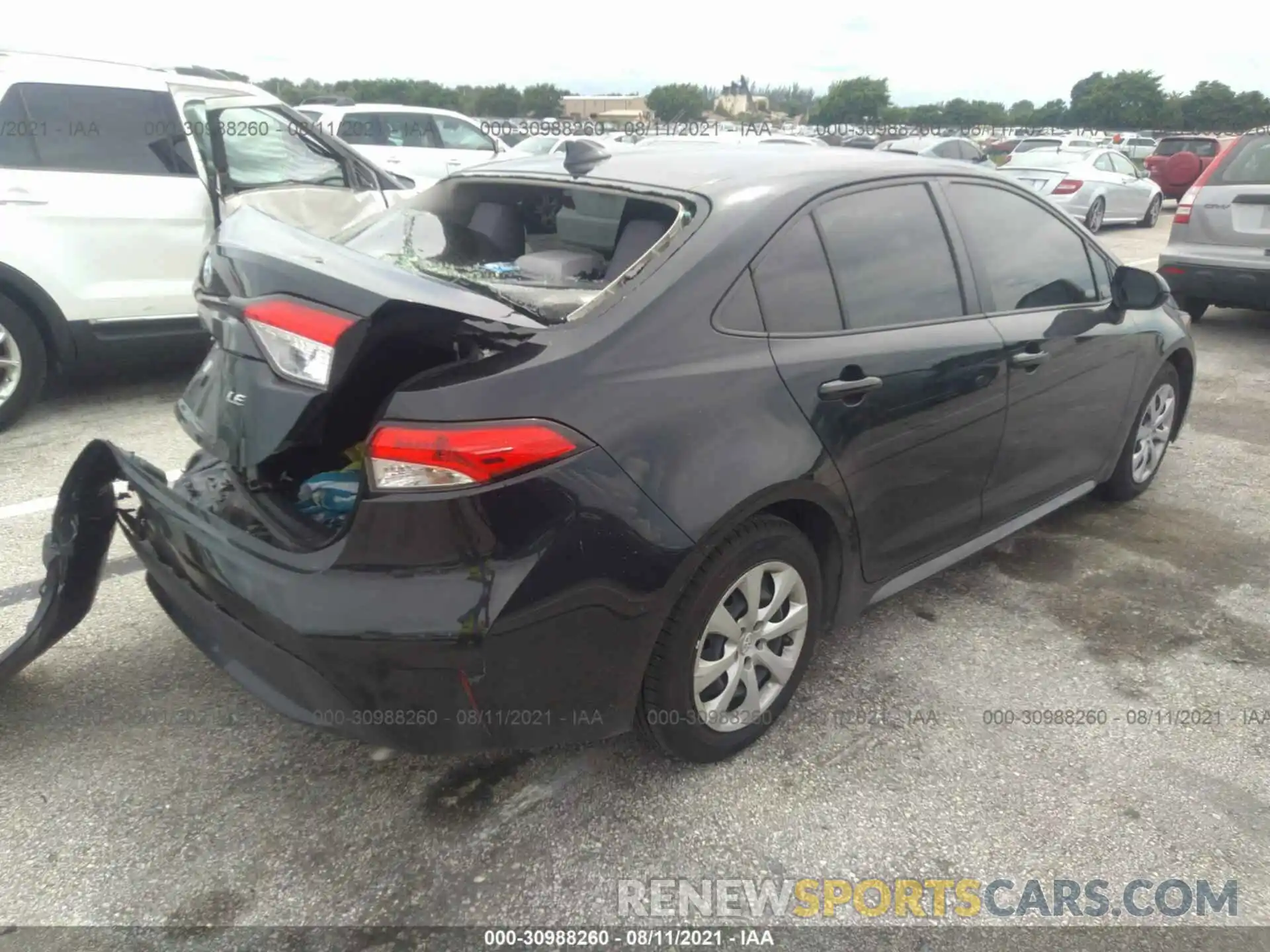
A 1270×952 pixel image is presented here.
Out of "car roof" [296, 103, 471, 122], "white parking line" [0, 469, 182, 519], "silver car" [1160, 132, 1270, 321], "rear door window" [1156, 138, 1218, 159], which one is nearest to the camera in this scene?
"white parking line" [0, 469, 182, 519]

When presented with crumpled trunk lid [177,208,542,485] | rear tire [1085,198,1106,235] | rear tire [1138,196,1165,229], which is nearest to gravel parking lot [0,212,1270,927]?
crumpled trunk lid [177,208,542,485]

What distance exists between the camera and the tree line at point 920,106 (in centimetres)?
3152

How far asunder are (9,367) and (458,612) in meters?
4.14

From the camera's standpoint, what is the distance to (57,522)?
269cm

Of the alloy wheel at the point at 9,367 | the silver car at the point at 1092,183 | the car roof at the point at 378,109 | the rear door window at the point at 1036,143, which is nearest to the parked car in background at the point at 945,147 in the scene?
the rear door window at the point at 1036,143

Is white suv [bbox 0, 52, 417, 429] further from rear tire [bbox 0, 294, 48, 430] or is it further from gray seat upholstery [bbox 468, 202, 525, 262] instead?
gray seat upholstery [bbox 468, 202, 525, 262]

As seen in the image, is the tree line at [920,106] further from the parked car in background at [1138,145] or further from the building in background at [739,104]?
the parked car in background at [1138,145]

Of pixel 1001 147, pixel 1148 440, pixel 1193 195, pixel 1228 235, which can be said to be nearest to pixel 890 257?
pixel 1148 440

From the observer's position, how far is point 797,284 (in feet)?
8.43

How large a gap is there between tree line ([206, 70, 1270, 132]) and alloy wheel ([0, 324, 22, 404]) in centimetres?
2520

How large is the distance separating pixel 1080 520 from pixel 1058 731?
1.76 meters

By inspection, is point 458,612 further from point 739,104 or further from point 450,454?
point 739,104

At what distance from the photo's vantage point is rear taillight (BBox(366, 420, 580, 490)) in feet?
6.41

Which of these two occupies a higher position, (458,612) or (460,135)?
(458,612)
